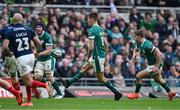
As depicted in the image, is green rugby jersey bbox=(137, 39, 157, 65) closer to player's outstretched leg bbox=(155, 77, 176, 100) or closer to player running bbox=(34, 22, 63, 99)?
player's outstretched leg bbox=(155, 77, 176, 100)

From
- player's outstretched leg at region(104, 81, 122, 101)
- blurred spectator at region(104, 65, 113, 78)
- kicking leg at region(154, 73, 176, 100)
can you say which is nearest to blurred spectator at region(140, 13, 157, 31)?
blurred spectator at region(104, 65, 113, 78)

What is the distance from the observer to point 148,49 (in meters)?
23.5

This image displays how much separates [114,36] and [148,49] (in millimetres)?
7628

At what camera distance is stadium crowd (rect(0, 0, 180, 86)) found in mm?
28791

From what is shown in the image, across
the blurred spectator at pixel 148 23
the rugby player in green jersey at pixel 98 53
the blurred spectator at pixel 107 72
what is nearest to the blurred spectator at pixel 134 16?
the blurred spectator at pixel 148 23

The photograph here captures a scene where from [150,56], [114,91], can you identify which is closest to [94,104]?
[114,91]

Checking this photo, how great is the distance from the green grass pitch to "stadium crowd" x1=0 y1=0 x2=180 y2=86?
15.0 feet

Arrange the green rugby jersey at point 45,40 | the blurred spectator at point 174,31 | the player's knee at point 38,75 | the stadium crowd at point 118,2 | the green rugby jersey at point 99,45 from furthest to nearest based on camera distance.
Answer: the blurred spectator at point 174,31 → the stadium crowd at point 118,2 → the player's knee at point 38,75 → the green rugby jersey at point 45,40 → the green rugby jersey at point 99,45

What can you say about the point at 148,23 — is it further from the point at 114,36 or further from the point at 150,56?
the point at 150,56

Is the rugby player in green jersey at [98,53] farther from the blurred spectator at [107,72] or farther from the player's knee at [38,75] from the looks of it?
the blurred spectator at [107,72]

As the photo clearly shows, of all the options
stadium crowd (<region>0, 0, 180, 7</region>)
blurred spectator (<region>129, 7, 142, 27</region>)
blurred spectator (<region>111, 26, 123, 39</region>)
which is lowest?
blurred spectator (<region>111, 26, 123, 39</region>)

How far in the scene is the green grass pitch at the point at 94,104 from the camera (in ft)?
67.1

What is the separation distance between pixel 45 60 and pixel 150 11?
36.1 feet

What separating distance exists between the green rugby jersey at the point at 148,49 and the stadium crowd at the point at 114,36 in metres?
4.07
